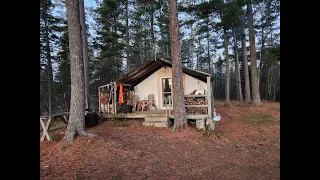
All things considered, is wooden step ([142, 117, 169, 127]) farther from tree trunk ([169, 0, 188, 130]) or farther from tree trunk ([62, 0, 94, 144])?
tree trunk ([62, 0, 94, 144])

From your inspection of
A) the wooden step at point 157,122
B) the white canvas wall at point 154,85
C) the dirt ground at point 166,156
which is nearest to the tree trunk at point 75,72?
the dirt ground at point 166,156

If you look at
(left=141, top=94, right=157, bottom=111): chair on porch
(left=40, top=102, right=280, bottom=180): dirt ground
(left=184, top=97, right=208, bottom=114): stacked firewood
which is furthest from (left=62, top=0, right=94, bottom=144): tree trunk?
(left=141, top=94, right=157, bottom=111): chair on porch

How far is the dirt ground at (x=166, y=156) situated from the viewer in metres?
4.66

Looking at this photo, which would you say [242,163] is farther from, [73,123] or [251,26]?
[251,26]

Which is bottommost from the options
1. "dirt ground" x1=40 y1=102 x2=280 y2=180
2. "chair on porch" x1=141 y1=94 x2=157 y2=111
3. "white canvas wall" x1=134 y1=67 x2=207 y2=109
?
"dirt ground" x1=40 y1=102 x2=280 y2=180

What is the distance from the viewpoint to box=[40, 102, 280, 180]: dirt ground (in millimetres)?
4656

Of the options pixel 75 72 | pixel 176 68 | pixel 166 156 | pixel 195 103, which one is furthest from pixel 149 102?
pixel 166 156

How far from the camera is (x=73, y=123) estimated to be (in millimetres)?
6414

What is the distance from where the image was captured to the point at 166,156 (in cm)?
589

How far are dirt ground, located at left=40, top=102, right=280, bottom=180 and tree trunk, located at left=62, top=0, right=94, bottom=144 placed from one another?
56 cm
